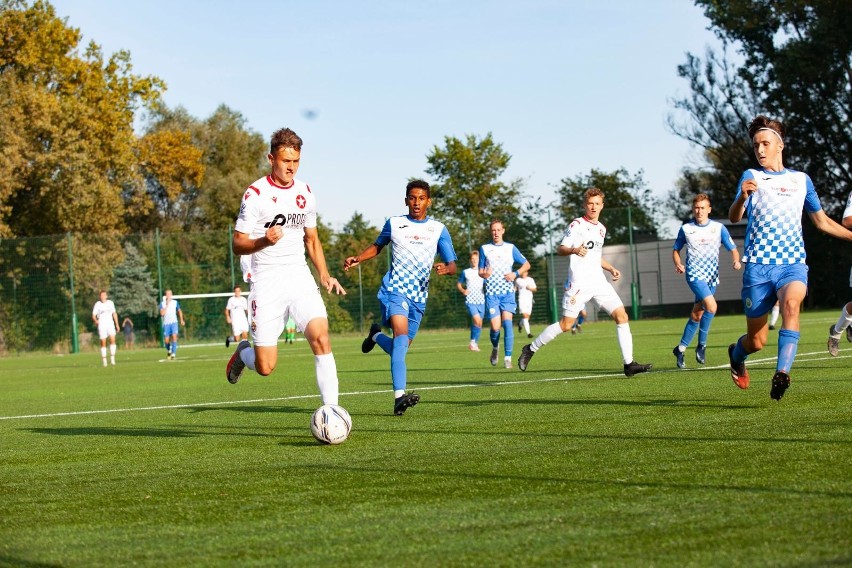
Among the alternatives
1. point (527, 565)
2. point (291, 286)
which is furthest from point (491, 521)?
point (291, 286)

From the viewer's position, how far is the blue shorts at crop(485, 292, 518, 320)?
717 inches

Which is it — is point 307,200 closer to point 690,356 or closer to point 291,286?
point 291,286

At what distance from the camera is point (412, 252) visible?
1063cm

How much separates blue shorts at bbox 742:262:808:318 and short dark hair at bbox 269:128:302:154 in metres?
3.67

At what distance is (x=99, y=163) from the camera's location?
45.3 meters

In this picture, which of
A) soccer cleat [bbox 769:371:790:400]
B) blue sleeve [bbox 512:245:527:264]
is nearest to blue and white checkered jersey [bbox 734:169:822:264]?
soccer cleat [bbox 769:371:790:400]

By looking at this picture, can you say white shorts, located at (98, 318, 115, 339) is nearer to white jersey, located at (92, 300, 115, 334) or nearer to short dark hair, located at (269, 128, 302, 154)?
white jersey, located at (92, 300, 115, 334)

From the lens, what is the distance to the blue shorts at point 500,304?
59.8 ft

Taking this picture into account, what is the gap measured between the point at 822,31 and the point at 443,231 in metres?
39.0

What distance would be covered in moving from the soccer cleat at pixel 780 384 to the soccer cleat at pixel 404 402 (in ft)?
9.45

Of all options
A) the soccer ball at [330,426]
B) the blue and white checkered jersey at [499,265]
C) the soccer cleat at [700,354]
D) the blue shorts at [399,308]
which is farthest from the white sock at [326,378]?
the blue and white checkered jersey at [499,265]

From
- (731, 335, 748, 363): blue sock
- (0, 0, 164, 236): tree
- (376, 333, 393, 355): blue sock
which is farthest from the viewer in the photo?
(0, 0, 164, 236): tree

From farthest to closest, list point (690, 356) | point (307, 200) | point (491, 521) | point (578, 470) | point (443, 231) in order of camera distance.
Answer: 1. point (690, 356)
2. point (443, 231)
3. point (307, 200)
4. point (578, 470)
5. point (491, 521)

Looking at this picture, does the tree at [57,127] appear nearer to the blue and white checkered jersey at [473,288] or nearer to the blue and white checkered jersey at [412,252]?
the blue and white checkered jersey at [473,288]
